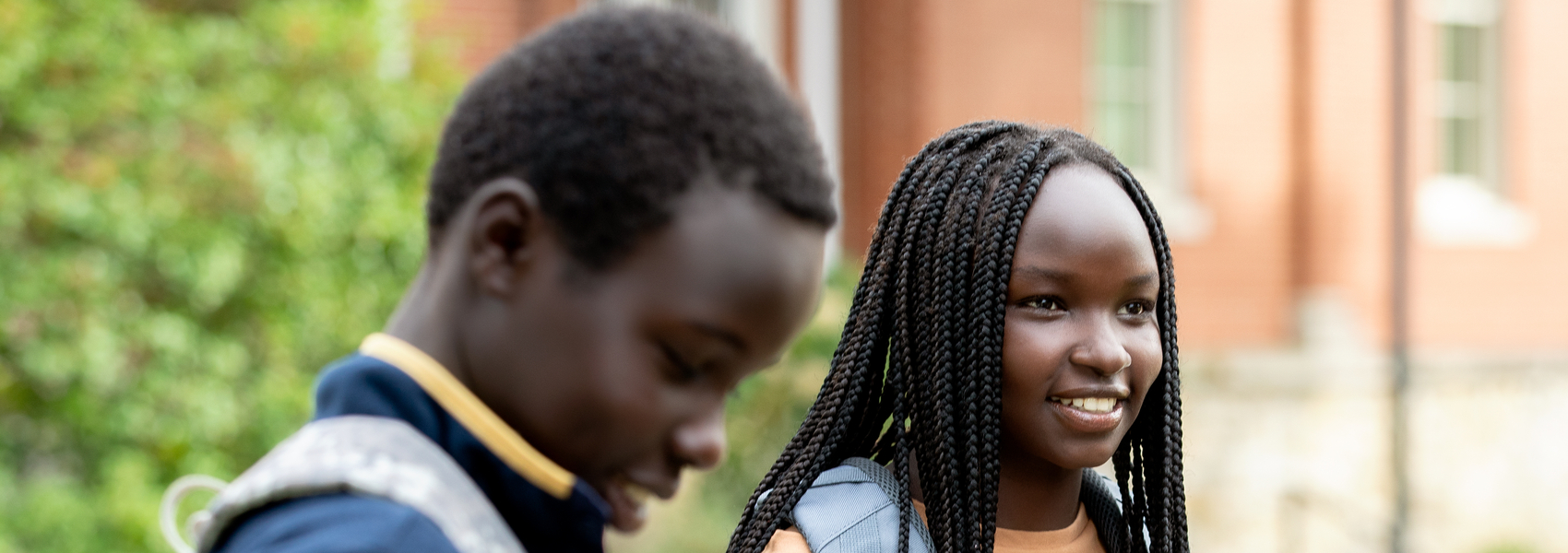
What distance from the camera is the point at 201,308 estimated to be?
4605 millimetres

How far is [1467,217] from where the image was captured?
10.5 m

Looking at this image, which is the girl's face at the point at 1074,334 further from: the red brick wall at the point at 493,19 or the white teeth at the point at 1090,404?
the red brick wall at the point at 493,19

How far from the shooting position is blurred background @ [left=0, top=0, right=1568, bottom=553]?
4375mm

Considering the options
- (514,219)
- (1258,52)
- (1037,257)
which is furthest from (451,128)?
(1258,52)

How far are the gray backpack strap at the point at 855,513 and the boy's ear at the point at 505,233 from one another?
0.97 meters

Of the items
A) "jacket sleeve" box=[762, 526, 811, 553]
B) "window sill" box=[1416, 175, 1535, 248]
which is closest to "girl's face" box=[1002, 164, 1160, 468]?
"jacket sleeve" box=[762, 526, 811, 553]

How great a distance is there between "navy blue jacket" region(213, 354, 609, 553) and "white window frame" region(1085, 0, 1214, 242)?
871 cm

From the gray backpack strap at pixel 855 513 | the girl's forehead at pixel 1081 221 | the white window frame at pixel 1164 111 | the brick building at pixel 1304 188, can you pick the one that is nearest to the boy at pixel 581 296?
the gray backpack strap at pixel 855 513

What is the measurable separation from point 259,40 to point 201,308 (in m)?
0.96

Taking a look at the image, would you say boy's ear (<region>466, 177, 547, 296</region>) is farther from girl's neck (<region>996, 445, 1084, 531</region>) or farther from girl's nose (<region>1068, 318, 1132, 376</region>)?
girl's neck (<region>996, 445, 1084, 531</region>)

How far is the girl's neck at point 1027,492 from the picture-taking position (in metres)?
2.10

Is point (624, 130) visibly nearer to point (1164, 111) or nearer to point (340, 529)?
point (340, 529)

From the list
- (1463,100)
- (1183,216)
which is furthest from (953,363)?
(1463,100)

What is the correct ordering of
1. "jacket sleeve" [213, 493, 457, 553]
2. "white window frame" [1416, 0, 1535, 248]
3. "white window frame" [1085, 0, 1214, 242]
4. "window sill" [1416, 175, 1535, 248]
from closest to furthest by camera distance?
"jacket sleeve" [213, 493, 457, 553] < "white window frame" [1085, 0, 1214, 242] < "window sill" [1416, 175, 1535, 248] < "white window frame" [1416, 0, 1535, 248]
